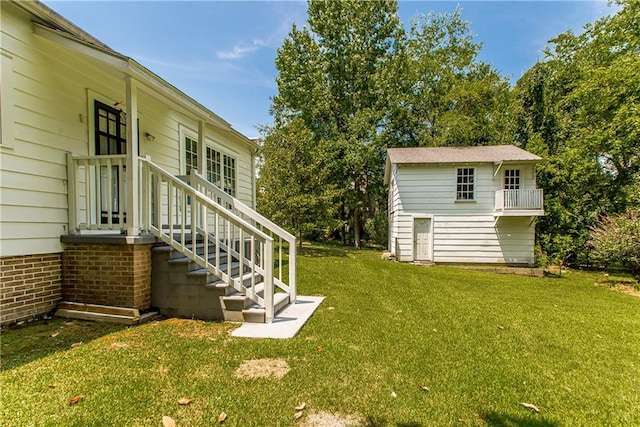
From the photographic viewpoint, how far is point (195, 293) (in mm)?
4262

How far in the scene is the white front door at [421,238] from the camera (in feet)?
41.1

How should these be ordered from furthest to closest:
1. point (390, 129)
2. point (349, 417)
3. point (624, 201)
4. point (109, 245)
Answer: point (390, 129)
point (624, 201)
point (109, 245)
point (349, 417)

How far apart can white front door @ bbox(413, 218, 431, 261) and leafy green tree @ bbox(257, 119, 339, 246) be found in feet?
12.6

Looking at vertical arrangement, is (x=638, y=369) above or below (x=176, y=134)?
below

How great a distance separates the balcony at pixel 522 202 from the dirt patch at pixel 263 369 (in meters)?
11.4

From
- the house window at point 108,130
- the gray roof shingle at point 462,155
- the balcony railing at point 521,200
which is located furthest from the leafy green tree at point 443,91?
the house window at point 108,130

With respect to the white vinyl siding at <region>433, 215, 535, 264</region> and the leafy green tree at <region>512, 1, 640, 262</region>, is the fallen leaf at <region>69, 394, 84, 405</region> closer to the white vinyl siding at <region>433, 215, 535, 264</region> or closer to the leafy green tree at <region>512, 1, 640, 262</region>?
the white vinyl siding at <region>433, 215, 535, 264</region>

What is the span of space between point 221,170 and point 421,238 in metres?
8.62

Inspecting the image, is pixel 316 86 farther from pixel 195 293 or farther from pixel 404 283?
pixel 195 293

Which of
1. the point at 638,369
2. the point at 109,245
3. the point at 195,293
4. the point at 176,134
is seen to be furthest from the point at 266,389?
the point at 176,134

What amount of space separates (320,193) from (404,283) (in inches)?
270

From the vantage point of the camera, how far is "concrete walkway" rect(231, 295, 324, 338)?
3679 mm

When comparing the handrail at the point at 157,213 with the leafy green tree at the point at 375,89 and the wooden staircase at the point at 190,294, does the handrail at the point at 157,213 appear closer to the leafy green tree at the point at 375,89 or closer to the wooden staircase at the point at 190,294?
the wooden staircase at the point at 190,294

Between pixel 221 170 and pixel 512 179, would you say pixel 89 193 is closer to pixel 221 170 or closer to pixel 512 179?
pixel 221 170
